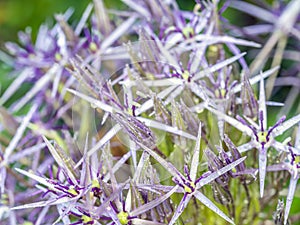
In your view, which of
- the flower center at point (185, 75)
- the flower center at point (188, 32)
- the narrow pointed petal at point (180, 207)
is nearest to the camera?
the narrow pointed petal at point (180, 207)

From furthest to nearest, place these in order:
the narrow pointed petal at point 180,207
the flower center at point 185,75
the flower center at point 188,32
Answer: the flower center at point 188,32 → the flower center at point 185,75 → the narrow pointed petal at point 180,207

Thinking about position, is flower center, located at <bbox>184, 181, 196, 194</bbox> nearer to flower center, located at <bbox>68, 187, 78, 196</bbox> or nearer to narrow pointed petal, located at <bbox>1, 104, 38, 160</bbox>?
flower center, located at <bbox>68, 187, 78, 196</bbox>

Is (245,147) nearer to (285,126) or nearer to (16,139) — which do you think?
(285,126)

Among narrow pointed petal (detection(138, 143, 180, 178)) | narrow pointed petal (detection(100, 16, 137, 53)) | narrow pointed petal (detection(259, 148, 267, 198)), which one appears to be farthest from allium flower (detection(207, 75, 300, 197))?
narrow pointed petal (detection(100, 16, 137, 53))

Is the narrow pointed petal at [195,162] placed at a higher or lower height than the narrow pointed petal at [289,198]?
higher

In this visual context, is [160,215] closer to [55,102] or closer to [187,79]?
[187,79]

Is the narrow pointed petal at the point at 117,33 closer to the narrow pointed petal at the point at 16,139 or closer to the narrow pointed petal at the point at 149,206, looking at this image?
the narrow pointed petal at the point at 16,139

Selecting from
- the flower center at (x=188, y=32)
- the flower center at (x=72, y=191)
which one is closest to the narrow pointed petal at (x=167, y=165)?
the flower center at (x=72, y=191)

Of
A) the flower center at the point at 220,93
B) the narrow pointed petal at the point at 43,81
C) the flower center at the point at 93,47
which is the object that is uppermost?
the flower center at the point at 93,47

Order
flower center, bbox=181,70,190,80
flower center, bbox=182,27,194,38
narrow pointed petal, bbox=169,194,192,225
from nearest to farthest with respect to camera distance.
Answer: narrow pointed petal, bbox=169,194,192,225 < flower center, bbox=181,70,190,80 < flower center, bbox=182,27,194,38
